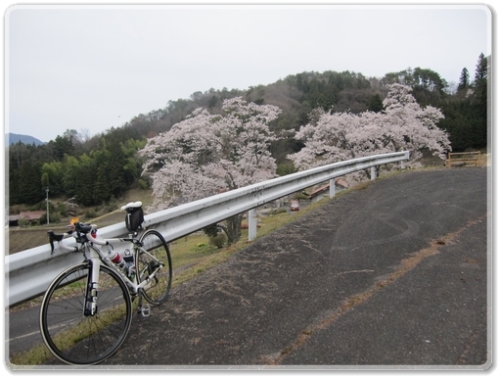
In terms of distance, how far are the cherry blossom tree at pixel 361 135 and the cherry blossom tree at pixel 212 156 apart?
3.85 metres

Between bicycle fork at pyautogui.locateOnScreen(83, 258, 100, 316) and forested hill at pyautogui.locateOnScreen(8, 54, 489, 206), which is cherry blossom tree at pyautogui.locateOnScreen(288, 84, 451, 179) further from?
bicycle fork at pyautogui.locateOnScreen(83, 258, 100, 316)

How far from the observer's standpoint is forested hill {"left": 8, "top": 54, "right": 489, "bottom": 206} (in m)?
3.28

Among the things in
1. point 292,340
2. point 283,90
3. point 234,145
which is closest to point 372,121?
point 283,90

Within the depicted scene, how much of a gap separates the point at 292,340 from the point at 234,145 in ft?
62.1

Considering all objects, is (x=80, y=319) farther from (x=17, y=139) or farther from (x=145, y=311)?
(x=17, y=139)

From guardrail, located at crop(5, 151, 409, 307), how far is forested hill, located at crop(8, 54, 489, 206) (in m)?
0.75

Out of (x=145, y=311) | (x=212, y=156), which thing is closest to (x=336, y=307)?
(x=145, y=311)

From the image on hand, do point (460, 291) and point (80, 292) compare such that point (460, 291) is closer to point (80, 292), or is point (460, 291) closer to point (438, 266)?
point (438, 266)

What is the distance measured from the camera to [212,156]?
20.8m

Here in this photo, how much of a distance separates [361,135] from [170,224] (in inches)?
803

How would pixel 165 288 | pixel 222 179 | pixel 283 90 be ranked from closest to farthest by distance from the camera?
pixel 165 288 < pixel 283 90 < pixel 222 179

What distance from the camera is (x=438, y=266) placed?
11.1 ft

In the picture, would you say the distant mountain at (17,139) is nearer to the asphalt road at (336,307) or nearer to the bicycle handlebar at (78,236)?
the bicycle handlebar at (78,236)

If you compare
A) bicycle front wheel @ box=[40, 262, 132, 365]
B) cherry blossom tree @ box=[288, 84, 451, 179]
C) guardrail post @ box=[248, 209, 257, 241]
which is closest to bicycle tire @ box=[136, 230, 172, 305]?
bicycle front wheel @ box=[40, 262, 132, 365]
